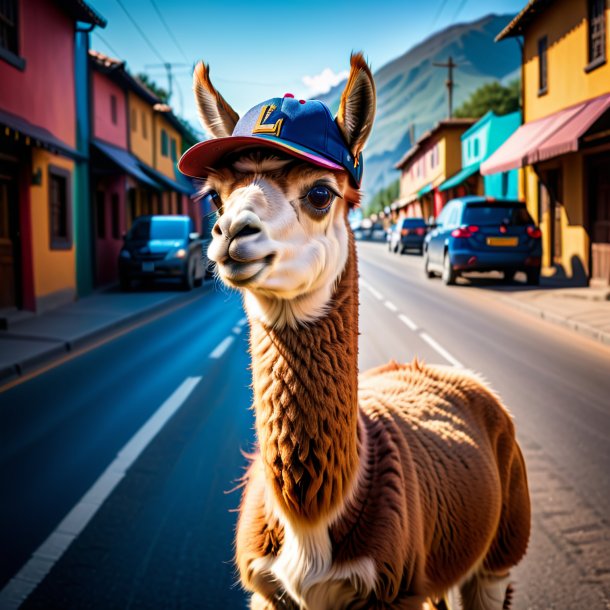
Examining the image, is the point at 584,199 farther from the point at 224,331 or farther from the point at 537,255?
the point at 224,331

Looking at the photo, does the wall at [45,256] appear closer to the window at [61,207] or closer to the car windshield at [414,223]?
the window at [61,207]

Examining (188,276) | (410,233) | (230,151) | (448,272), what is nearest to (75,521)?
(230,151)

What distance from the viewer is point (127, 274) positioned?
17969 millimetres

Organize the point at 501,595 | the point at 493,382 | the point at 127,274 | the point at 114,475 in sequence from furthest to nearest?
the point at 127,274, the point at 493,382, the point at 114,475, the point at 501,595

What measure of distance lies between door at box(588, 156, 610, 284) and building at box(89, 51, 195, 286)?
13625 mm

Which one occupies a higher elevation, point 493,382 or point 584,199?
point 584,199

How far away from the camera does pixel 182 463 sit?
4.47 m

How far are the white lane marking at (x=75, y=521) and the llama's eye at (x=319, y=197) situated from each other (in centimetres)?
226

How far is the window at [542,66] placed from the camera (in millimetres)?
19469

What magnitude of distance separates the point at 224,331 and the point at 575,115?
11102mm

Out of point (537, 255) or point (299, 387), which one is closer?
point (299, 387)

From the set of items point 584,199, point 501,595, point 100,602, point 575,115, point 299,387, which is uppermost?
point 575,115

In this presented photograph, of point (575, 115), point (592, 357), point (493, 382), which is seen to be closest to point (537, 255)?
point (575, 115)

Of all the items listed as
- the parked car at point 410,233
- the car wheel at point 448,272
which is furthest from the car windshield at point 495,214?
the parked car at point 410,233
